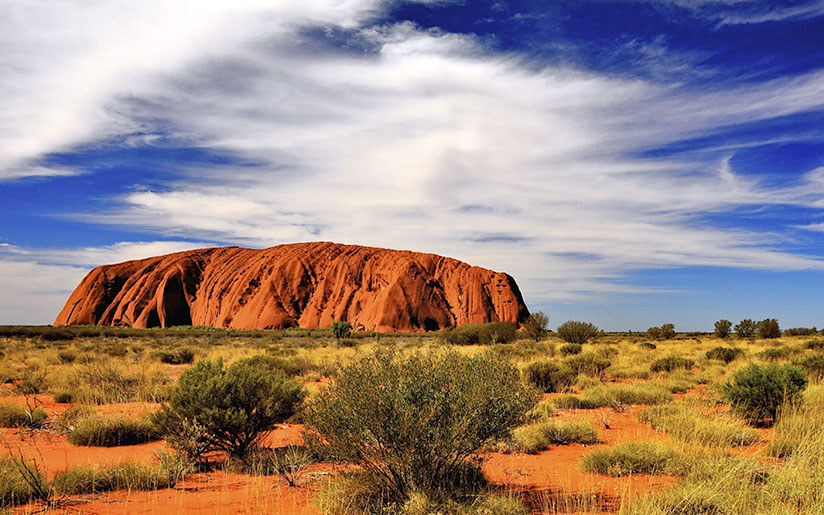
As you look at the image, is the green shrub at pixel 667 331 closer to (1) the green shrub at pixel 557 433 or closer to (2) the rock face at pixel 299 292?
(2) the rock face at pixel 299 292

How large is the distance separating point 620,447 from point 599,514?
236 cm

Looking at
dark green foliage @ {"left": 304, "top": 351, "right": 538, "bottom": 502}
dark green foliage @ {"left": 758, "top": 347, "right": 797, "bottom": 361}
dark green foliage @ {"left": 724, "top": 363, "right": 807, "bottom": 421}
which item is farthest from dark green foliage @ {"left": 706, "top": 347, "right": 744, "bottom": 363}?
dark green foliage @ {"left": 304, "top": 351, "right": 538, "bottom": 502}

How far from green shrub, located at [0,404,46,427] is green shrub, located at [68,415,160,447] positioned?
4.09ft

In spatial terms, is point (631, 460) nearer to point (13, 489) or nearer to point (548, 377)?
point (13, 489)

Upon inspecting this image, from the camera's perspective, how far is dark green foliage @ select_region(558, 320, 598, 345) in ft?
98.0

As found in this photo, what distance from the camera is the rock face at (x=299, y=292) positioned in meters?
69.2

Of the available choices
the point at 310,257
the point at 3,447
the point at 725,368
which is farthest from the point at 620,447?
the point at 310,257

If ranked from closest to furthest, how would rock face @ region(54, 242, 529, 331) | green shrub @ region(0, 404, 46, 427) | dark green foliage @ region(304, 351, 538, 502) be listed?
dark green foliage @ region(304, 351, 538, 502) → green shrub @ region(0, 404, 46, 427) → rock face @ region(54, 242, 529, 331)

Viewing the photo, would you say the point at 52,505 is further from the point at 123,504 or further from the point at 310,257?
the point at 310,257

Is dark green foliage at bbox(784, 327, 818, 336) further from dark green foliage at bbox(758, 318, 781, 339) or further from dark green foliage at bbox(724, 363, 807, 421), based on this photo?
dark green foliage at bbox(724, 363, 807, 421)

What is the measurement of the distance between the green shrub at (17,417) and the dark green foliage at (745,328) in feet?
152

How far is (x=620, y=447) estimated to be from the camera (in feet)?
21.7

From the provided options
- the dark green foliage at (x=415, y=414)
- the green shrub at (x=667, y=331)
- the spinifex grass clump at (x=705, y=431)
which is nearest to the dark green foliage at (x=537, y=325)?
the green shrub at (x=667, y=331)

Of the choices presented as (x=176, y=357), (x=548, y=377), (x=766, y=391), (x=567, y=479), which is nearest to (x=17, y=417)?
(x=567, y=479)
